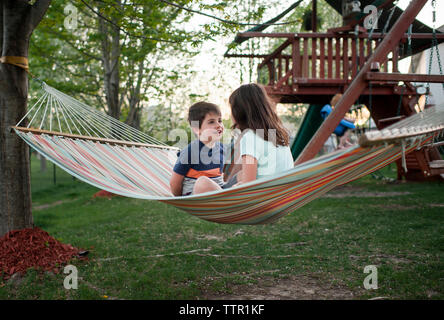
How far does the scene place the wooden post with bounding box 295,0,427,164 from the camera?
2965 millimetres

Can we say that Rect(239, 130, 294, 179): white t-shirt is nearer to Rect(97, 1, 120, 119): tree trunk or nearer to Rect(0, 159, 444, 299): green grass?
Rect(0, 159, 444, 299): green grass

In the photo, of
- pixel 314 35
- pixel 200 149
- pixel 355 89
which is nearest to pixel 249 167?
pixel 200 149

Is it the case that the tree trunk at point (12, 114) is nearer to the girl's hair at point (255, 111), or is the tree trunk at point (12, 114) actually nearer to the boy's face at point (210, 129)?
the boy's face at point (210, 129)

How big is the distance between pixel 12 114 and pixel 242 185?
168cm

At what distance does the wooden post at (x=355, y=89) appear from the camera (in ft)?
9.73

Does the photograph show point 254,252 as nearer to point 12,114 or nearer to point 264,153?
point 264,153

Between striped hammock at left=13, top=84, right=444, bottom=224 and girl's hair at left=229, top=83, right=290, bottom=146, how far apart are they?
27cm

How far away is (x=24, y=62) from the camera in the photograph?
2.28m

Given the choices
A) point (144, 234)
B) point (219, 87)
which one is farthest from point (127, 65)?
point (144, 234)

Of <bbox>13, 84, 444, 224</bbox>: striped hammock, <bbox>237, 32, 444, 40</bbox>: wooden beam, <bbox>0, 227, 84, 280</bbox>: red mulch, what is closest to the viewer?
<bbox>13, 84, 444, 224</bbox>: striped hammock

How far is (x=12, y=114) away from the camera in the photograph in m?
2.25

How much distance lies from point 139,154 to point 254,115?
1126mm

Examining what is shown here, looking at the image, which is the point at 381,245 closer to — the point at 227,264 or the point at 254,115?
the point at 227,264

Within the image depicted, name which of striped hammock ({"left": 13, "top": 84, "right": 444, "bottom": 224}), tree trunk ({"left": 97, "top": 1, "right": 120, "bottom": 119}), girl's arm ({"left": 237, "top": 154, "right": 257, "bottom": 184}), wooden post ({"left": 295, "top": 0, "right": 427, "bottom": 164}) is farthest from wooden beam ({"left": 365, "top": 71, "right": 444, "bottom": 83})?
tree trunk ({"left": 97, "top": 1, "right": 120, "bottom": 119})
